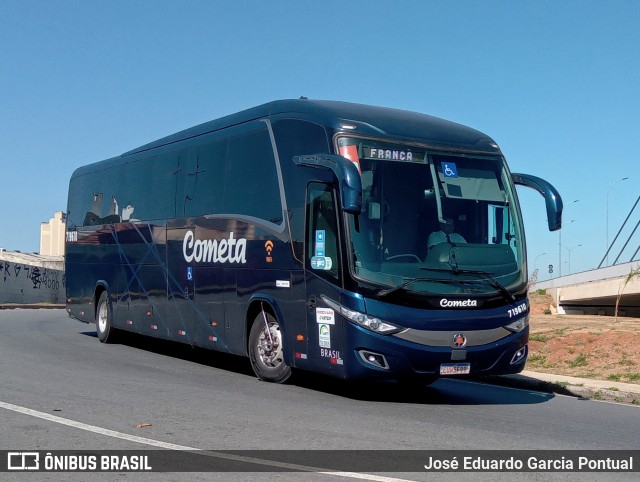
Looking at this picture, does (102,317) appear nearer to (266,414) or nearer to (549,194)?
(266,414)

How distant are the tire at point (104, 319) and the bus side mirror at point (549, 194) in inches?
397

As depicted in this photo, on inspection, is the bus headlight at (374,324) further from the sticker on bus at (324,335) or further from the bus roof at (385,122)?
the bus roof at (385,122)

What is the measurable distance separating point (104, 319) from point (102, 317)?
0.49 ft

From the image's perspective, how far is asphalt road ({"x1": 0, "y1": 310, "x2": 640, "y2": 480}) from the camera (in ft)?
27.8

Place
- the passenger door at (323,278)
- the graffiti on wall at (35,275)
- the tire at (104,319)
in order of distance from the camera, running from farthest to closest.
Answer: the graffiti on wall at (35,275) → the tire at (104,319) → the passenger door at (323,278)

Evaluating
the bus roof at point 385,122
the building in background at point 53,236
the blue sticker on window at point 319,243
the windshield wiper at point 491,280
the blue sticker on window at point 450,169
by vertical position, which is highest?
the building in background at point 53,236

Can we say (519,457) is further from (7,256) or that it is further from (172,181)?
(7,256)

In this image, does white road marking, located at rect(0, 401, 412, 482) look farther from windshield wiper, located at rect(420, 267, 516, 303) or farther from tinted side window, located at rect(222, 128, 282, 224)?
tinted side window, located at rect(222, 128, 282, 224)

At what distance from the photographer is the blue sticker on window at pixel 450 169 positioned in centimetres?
1209

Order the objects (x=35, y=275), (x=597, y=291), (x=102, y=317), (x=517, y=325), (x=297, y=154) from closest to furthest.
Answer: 1. (x=517, y=325)
2. (x=297, y=154)
3. (x=102, y=317)
4. (x=597, y=291)
5. (x=35, y=275)

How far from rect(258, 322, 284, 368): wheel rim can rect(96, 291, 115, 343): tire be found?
7.13 meters

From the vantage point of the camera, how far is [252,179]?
1360cm

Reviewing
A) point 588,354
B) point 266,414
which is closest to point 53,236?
point 588,354

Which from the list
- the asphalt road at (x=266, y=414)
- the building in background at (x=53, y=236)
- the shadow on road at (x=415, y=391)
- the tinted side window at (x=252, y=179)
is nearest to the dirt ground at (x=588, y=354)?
the shadow on road at (x=415, y=391)
